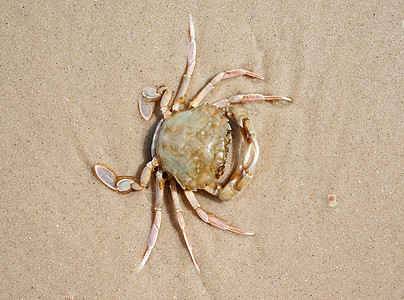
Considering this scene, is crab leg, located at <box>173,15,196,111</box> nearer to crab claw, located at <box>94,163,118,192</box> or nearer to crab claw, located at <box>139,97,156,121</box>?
crab claw, located at <box>139,97,156,121</box>

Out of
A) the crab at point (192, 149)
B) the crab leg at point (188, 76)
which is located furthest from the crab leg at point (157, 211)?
the crab leg at point (188, 76)

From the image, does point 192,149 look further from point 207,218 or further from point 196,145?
point 207,218

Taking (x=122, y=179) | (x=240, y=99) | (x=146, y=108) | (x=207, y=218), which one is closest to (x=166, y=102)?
(x=146, y=108)

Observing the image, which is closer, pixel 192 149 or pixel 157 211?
pixel 192 149

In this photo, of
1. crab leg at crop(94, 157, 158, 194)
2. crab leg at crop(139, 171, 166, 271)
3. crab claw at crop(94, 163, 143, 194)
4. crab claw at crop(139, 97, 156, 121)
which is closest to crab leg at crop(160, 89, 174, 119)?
crab claw at crop(139, 97, 156, 121)

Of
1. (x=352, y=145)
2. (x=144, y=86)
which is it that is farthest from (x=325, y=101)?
(x=144, y=86)

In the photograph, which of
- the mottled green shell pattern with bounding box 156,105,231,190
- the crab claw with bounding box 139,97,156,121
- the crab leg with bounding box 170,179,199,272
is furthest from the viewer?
the crab claw with bounding box 139,97,156,121

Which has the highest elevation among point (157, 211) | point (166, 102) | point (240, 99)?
point (240, 99)
